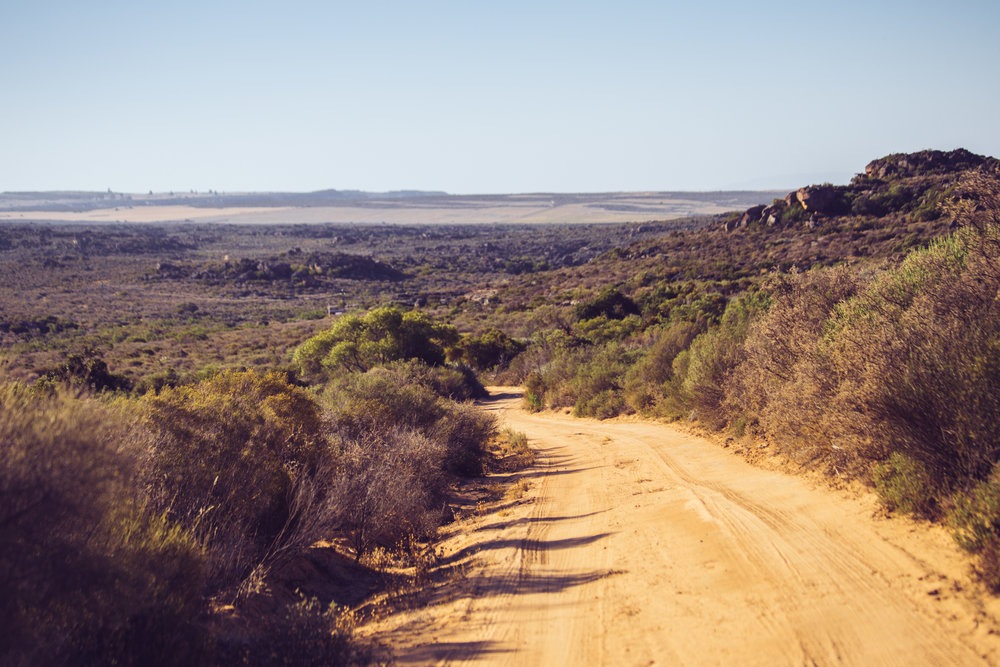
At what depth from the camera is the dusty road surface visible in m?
4.80

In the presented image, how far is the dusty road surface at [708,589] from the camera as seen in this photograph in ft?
15.8

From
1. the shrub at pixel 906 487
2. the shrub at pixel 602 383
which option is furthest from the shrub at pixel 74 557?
the shrub at pixel 602 383

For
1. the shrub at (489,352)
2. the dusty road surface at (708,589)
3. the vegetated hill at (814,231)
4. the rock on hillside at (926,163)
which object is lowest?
the shrub at (489,352)

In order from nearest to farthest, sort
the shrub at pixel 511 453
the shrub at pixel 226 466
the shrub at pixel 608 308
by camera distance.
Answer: the shrub at pixel 226 466 → the shrub at pixel 511 453 → the shrub at pixel 608 308

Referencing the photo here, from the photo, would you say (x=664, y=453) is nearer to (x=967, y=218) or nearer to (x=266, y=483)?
(x=967, y=218)

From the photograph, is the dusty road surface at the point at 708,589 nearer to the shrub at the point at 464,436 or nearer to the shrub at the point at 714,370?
the shrub at the point at 464,436

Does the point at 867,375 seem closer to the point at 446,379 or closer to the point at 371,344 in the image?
the point at 446,379

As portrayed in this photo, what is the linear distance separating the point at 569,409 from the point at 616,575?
47.1 ft

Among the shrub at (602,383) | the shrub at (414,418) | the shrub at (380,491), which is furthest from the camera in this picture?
the shrub at (602,383)

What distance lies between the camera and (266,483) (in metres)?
6.98

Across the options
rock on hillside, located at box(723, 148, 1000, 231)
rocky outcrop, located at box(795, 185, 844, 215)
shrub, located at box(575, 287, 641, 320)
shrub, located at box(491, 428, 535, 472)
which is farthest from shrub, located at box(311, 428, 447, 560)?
rocky outcrop, located at box(795, 185, 844, 215)

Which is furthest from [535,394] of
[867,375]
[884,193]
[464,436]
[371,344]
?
[884,193]

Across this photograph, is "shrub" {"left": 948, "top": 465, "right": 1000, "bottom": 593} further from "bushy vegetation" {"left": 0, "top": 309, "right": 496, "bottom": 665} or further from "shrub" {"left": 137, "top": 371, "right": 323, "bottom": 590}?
"shrub" {"left": 137, "top": 371, "right": 323, "bottom": 590}

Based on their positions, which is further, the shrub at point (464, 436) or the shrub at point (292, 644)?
the shrub at point (464, 436)
